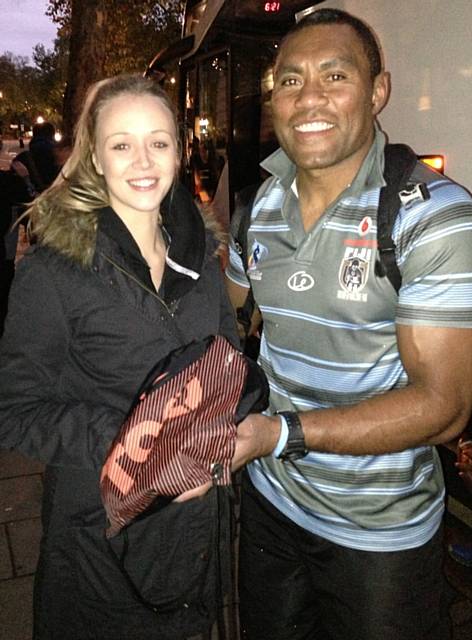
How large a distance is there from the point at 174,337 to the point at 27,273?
50cm

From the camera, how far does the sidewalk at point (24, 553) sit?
2943mm

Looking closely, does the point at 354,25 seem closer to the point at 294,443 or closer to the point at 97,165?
the point at 97,165

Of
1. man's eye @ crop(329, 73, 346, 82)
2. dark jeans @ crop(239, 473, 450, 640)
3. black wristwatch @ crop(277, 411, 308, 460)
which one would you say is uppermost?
man's eye @ crop(329, 73, 346, 82)

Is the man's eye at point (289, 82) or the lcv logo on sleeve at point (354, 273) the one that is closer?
the lcv logo on sleeve at point (354, 273)

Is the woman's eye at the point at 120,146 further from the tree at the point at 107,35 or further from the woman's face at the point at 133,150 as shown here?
the tree at the point at 107,35

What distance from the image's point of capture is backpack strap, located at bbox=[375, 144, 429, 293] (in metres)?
1.72

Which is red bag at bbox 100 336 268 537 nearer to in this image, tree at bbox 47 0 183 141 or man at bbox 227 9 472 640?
man at bbox 227 9 472 640

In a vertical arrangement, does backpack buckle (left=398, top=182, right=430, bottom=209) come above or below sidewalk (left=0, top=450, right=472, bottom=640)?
above

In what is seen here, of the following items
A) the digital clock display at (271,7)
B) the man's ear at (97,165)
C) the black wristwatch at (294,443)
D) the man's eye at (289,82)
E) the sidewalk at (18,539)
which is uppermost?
the digital clock display at (271,7)

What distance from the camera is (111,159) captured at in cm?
204

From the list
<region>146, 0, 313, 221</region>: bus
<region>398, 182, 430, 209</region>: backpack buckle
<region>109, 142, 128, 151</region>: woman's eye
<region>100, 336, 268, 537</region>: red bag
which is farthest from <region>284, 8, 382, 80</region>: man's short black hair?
<region>146, 0, 313, 221</region>: bus

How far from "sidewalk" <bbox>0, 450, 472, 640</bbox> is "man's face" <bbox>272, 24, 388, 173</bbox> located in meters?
2.40

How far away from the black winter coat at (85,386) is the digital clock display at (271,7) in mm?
4606

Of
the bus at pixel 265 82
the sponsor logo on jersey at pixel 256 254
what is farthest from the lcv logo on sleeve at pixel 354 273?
the bus at pixel 265 82
